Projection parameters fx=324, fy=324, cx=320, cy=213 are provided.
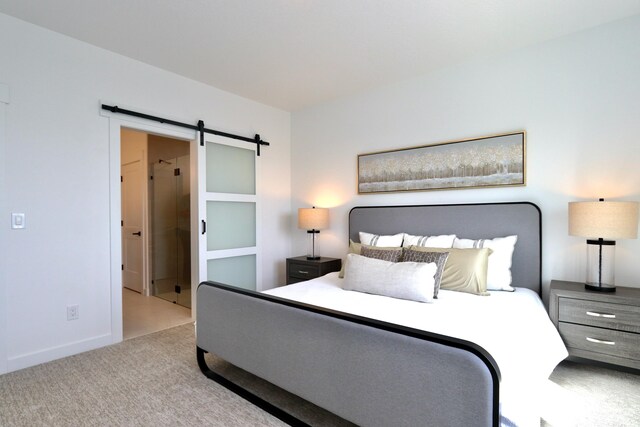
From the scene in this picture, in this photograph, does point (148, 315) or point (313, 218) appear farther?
point (313, 218)

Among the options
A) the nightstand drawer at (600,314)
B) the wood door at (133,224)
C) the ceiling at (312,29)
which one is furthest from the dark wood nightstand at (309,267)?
the wood door at (133,224)

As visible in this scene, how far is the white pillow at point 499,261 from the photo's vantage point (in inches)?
103

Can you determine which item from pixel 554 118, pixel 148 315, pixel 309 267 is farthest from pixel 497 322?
pixel 148 315

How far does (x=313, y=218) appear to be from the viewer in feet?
13.1

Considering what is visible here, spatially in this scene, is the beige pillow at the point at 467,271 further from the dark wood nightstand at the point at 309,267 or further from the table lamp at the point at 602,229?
the dark wood nightstand at the point at 309,267

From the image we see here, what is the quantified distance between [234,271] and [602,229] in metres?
3.59

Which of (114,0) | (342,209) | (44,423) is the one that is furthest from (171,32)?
(44,423)

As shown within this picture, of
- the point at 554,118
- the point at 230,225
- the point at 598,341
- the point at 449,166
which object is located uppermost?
the point at 554,118

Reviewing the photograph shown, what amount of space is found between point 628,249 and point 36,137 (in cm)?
473

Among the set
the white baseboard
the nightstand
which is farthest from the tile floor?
the nightstand

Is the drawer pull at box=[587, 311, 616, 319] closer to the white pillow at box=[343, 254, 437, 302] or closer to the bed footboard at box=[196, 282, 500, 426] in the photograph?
the white pillow at box=[343, 254, 437, 302]

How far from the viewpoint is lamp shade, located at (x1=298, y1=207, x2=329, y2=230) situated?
3984 mm

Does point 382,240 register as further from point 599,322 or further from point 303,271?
point 599,322

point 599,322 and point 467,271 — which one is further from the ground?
point 467,271
